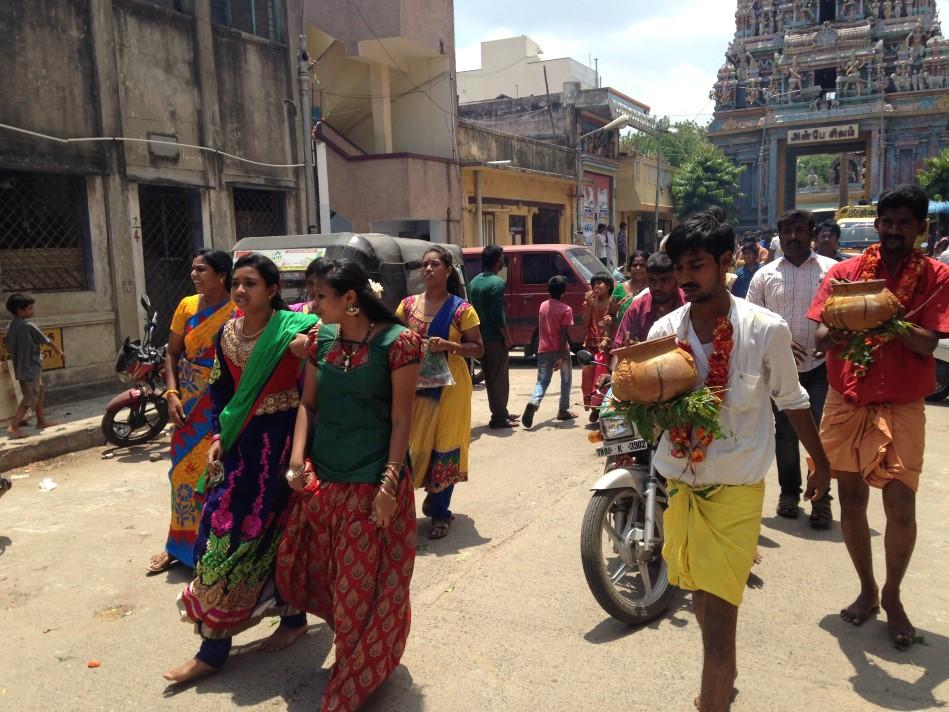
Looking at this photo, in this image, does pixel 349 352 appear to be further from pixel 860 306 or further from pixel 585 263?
pixel 585 263

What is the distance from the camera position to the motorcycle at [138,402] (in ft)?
24.7

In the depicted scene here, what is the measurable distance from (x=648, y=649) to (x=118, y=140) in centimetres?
923

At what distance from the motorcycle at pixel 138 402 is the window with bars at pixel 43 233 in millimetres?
2370

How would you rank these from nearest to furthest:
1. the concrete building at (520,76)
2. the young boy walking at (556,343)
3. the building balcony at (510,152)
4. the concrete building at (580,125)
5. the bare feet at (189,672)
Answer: the bare feet at (189,672), the young boy walking at (556,343), the building balcony at (510,152), the concrete building at (580,125), the concrete building at (520,76)

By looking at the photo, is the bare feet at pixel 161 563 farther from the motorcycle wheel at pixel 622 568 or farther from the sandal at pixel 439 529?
the motorcycle wheel at pixel 622 568

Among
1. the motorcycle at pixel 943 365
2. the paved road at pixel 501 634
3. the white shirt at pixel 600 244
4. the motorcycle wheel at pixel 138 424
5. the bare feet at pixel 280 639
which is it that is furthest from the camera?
the white shirt at pixel 600 244

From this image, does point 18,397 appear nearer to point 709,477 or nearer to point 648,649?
point 648,649

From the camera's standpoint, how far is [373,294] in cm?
306

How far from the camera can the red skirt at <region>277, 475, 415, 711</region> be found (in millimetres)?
2908

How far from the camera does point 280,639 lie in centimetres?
354

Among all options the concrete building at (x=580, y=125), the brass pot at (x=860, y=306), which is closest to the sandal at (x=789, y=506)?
the brass pot at (x=860, y=306)

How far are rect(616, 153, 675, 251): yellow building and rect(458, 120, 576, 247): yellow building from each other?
7.12m

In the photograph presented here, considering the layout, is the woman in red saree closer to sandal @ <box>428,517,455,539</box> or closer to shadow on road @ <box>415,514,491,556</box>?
shadow on road @ <box>415,514,491,556</box>

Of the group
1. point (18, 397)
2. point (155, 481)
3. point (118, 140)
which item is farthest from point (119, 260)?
point (155, 481)
